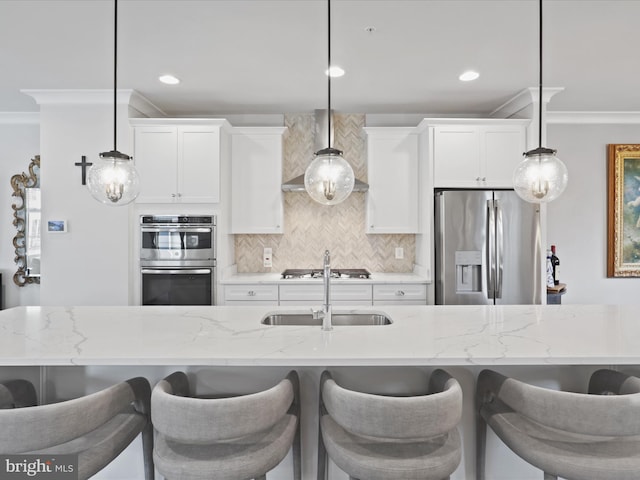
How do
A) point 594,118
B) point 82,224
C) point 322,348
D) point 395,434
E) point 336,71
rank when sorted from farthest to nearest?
point 594,118, point 82,224, point 336,71, point 322,348, point 395,434

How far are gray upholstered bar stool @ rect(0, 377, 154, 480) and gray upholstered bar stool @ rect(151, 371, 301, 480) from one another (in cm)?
18

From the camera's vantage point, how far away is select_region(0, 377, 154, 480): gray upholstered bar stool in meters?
1.13

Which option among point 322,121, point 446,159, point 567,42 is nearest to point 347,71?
point 322,121

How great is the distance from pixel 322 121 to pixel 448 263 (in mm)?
1868

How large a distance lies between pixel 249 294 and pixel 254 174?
1.18 meters

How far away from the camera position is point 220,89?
3314 mm

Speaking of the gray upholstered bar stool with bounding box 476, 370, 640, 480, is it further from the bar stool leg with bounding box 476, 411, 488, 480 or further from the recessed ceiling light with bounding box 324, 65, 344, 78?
the recessed ceiling light with bounding box 324, 65, 344, 78

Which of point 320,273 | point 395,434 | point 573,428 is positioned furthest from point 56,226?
point 573,428

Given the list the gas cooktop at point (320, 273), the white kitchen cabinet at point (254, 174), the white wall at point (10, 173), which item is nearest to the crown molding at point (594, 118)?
the gas cooktop at point (320, 273)

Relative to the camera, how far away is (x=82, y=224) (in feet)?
11.1

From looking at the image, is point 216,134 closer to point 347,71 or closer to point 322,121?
point 322,121

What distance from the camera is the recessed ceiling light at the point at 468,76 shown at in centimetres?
296

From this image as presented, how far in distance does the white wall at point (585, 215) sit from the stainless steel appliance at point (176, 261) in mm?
3561

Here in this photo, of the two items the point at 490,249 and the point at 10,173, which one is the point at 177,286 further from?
the point at 490,249
